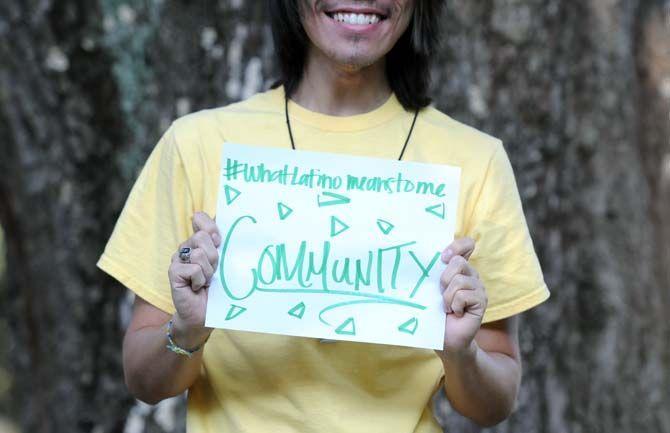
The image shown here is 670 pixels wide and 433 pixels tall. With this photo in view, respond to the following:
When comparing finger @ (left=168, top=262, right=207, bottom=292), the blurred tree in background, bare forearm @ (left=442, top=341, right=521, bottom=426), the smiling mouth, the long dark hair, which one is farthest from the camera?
the blurred tree in background

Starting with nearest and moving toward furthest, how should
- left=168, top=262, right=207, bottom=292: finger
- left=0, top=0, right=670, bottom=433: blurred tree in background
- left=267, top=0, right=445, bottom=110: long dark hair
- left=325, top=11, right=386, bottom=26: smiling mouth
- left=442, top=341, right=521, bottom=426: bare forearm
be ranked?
1. left=168, top=262, right=207, bottom=292: finger
2. left=442, top=341, right=521, bottom=426: bare forearm
3. left=325, top=11, right=386, bottom=26: smiling mouth
4. left=267, top=0, right=445, bottom=110: long dark hair
5. left=0, top=0, right=670, bottom=433: blurred tree in background

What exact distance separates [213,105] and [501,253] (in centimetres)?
162

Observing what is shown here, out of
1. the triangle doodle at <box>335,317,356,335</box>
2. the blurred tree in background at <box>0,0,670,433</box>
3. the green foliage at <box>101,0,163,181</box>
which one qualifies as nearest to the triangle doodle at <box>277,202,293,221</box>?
the triangle doodle at <box>335,317,356,335</box>

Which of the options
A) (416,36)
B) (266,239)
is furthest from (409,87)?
(266,239)

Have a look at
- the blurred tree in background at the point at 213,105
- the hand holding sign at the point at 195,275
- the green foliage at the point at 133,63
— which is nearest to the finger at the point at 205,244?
the hand holding sign at the point at 195,275

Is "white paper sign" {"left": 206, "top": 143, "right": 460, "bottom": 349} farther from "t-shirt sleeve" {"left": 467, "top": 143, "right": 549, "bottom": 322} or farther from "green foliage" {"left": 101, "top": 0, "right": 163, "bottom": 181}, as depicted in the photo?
"green foliage" {"left": 101, "top": 0, "right": 163, "bottom": 181}

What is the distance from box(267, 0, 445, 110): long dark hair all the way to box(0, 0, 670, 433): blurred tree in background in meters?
1.21

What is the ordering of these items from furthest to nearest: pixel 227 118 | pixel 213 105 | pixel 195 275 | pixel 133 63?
pixel 133 63, pixel 213 105, pixel 227 118, pixel 195 275

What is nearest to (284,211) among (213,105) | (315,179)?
(315,179)

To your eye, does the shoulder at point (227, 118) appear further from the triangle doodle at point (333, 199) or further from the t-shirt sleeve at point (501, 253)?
the t-shirt sleeve at point (501, 253)

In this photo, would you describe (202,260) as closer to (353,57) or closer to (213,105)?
(353,57)

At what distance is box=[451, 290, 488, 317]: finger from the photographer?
1.87 metres

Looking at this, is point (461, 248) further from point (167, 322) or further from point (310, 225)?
point (167, 322)

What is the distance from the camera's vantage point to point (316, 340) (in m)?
2.01
